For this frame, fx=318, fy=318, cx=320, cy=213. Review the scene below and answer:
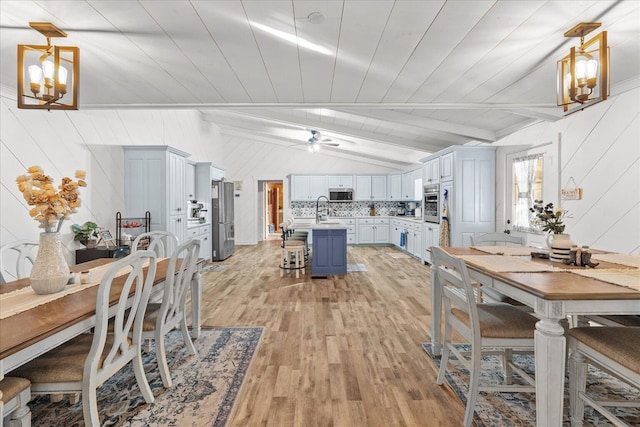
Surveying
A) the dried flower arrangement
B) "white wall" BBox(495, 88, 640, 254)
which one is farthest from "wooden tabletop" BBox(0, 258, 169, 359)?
"white wall" BBox(495, 88, 640, 254)

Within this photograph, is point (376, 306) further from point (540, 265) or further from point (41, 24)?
point (41, 24)

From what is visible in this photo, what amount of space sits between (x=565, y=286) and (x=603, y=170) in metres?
2.26

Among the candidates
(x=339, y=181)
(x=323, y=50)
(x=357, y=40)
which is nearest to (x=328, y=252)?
(x=323, y=50)

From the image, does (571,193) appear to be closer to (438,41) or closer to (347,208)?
(438,41)

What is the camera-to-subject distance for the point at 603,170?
300 centimetres

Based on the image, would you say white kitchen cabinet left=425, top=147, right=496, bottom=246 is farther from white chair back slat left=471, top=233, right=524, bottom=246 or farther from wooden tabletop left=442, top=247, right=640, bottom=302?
wooden tabletop left=442, top=247, right=640, bottom=302

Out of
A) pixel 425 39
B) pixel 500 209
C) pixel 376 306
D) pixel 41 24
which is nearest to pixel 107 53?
pixel 41 24

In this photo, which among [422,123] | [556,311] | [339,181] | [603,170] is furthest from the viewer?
[339,181]

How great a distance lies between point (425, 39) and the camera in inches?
87.2

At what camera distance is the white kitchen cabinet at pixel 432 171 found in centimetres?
584

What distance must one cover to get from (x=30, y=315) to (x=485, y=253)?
287cm

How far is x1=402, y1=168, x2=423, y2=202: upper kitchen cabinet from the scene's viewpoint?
7617 mm

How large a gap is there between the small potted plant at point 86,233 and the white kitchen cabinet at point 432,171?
5348 millimetres

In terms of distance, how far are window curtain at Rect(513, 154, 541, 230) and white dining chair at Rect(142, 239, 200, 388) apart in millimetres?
4224
